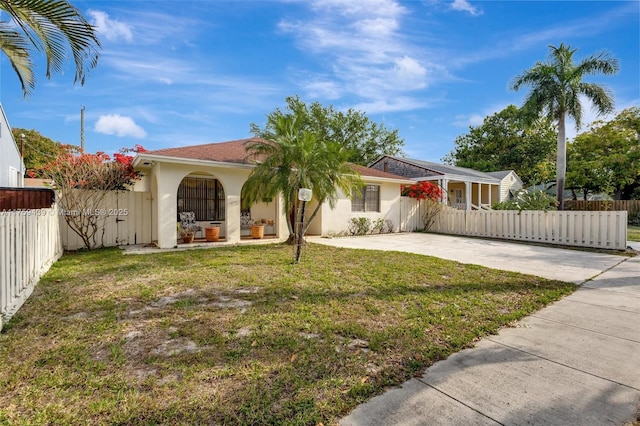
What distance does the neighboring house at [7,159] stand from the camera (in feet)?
39.9

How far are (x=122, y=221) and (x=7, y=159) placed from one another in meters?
7.31

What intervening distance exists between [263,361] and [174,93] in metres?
13.8

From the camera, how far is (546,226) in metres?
12.0

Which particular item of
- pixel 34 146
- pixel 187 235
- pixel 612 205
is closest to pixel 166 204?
pixel 187 235

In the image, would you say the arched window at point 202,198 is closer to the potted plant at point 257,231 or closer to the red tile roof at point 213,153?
the red tile roof at point 213,153

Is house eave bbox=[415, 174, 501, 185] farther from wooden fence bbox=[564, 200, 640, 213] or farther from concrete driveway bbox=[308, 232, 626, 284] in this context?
concrete driveway bbox=[308, 232, 626, 284]

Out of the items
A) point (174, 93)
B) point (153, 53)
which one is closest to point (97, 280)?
point (153, 53)

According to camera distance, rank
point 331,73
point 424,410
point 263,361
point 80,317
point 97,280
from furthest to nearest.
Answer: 1. point 331,73
2. point 97,280
3. point 80,317
4. point 263,361
5. point 424,410

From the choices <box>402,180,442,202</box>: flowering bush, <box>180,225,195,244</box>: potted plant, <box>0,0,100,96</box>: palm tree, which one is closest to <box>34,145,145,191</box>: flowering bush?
<box>180,225,195,244</box>: potted plant

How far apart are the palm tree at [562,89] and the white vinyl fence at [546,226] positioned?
4.08m

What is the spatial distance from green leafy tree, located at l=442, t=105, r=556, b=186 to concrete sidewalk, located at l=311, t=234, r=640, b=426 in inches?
1125

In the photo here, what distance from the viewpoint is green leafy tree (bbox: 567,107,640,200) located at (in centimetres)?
2312

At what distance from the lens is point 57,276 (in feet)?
20.2

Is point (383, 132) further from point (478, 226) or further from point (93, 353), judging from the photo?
point (93, 353)
